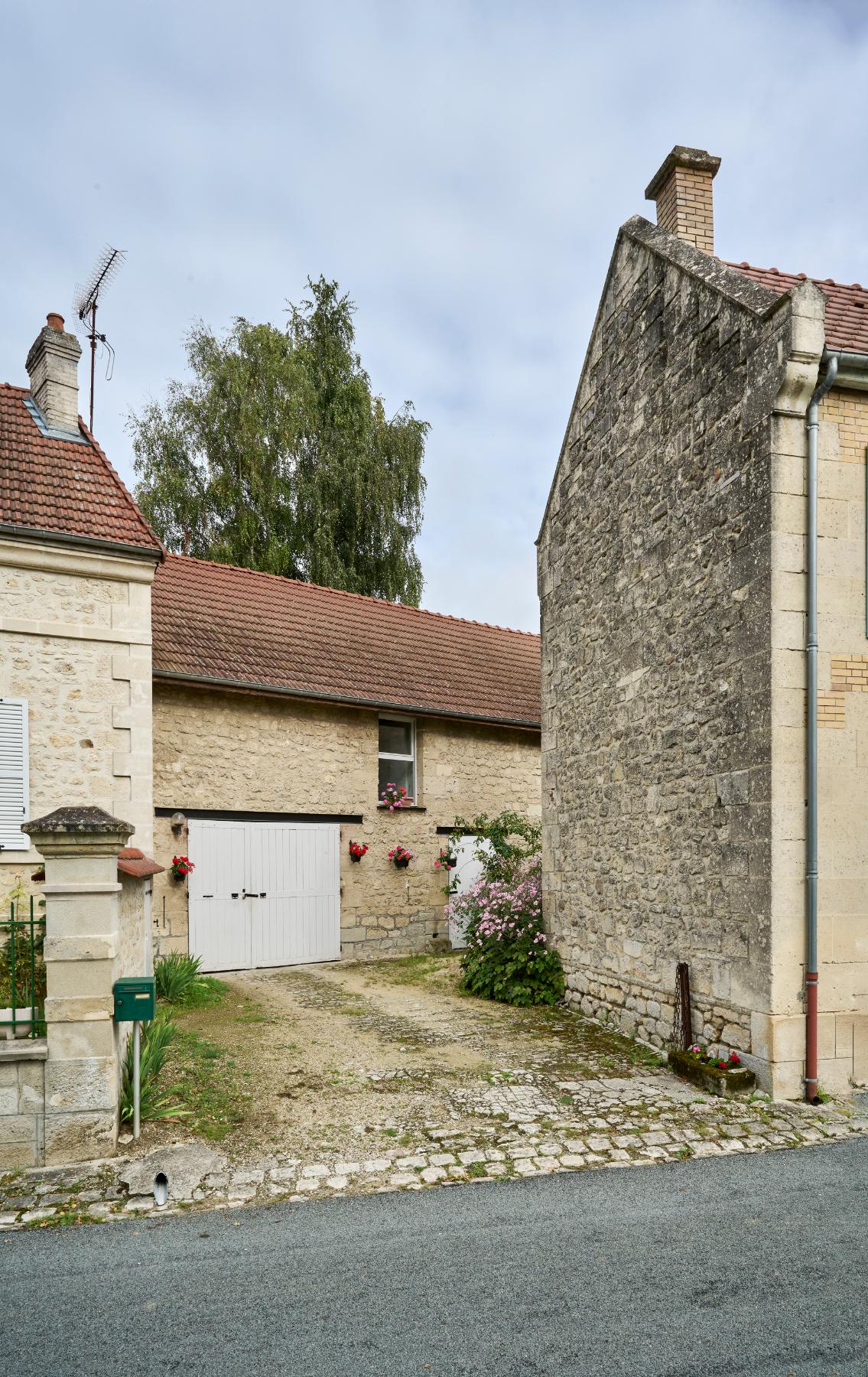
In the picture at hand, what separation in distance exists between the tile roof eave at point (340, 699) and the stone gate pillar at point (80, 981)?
5930mm

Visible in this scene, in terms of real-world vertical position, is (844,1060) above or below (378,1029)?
above

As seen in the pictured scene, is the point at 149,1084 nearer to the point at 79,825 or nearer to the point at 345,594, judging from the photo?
the point at 79,825

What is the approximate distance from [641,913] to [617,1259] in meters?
4.09

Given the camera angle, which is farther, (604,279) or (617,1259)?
(604,279)

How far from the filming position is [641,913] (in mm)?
7848

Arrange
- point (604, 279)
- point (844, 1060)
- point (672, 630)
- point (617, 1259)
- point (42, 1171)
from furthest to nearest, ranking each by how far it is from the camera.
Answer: point (604, 279) < point (672, 630) < point (844, 1060) < point (42, 1171) < point (617, 1259)

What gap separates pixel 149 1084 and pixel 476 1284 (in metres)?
2.99

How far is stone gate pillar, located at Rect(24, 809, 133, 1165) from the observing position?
495cm

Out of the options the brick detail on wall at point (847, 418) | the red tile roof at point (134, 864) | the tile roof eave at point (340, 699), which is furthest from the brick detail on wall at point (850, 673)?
the tile roof eave at point (340, 699)

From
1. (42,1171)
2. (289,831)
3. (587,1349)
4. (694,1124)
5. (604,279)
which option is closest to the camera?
(587,1349)

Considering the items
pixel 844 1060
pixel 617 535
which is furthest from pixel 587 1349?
pixel 617 535

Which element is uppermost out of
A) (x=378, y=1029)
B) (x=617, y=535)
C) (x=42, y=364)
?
(x=42, y=364)

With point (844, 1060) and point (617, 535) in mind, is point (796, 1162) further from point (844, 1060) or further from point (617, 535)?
point (617, 535)

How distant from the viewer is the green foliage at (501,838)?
12141mm
